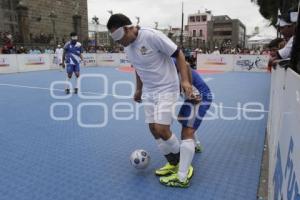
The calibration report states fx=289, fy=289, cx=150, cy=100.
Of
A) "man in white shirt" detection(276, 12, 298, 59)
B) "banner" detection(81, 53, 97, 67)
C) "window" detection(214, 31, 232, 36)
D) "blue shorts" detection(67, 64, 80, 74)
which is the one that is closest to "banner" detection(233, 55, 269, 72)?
"banner" detection(81, 53, 97, 67)

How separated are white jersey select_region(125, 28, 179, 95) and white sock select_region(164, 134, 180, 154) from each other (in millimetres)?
548

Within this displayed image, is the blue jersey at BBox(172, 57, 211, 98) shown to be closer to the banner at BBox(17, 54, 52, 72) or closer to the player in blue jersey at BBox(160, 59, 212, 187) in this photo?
the player in blue jersey at BBox(160, 59, 212, 187)

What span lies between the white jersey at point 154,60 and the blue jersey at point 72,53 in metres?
6.44

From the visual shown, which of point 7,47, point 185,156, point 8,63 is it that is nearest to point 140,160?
point 185,156

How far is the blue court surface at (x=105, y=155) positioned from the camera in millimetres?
3076

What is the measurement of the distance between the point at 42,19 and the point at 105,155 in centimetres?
3192

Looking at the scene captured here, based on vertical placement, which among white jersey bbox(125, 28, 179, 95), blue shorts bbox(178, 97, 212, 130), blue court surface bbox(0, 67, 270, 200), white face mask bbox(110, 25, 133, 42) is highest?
white face mask bbox(110, 25, 133, 42)

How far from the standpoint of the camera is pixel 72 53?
→ 914 centimetres

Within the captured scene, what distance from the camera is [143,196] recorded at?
9.75 ft

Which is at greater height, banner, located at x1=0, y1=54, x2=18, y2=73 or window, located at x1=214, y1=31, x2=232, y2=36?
window, located at x1=214, y1=31, x2=232, y2=36

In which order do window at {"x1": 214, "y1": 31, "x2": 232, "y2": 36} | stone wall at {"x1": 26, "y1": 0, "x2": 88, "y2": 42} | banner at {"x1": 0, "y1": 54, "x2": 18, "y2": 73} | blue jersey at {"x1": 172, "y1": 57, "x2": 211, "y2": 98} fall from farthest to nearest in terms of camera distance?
window at {"x1": 214, "y1": 31, "x2": 232, "y2": 36} → stone wall at {"x1": 26, "y1": 0, "x2": 88, "y2": 42} → banner at {"x1": 0, "y1": 54, "x2": 18, "y2": 73} → blue jersey at {"x1": 172, "y1": 57, "x2": 211, "y2": 98}

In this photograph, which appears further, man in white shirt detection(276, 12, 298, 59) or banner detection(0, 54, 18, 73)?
banner detection(0, 54, 18, 73)

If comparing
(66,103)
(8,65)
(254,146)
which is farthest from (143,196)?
(8,65)

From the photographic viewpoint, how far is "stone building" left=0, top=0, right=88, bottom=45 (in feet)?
86.3
